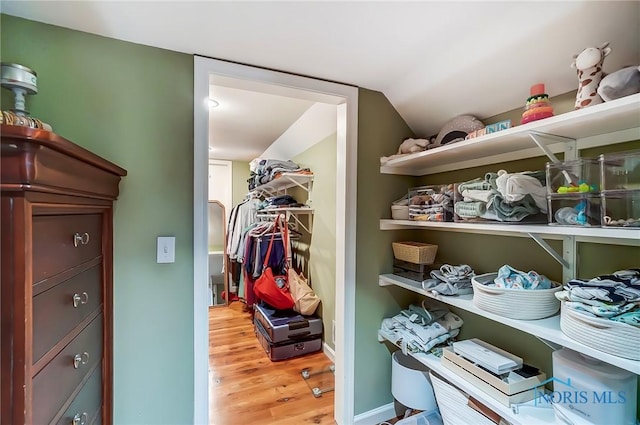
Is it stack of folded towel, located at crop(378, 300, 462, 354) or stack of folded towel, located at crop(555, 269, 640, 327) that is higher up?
stack of folded towel, located at crop(555, 269, 640, 327)

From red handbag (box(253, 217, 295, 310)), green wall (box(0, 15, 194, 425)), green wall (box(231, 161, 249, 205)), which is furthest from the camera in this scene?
green wall (box(231, 161, 249, 205))

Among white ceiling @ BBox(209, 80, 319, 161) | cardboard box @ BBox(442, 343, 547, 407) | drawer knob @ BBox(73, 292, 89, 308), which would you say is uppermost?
white ceiling @ BBox(209, 80, 319, 161)

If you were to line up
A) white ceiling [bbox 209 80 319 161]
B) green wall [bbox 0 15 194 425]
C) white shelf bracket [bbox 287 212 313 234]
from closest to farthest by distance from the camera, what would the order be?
green wall [bbox 0 15 194 425] < white ceiling [bbox 209 80 319 161] < white shelf bracket [bbox 287 212 313 234]

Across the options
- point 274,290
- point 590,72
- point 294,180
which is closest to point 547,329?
point 590,72

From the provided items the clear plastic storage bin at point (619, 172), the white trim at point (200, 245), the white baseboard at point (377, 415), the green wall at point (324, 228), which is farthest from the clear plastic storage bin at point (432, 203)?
the white baseboard at point (377, 415)

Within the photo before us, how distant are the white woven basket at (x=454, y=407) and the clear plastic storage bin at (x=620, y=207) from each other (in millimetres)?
895

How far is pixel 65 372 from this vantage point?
86 centimetres

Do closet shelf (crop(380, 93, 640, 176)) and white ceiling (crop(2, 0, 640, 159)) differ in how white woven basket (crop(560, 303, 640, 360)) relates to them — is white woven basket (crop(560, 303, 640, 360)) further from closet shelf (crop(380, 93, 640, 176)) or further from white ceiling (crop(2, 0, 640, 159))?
white ceiling (crop(2, 0, 640, 159))

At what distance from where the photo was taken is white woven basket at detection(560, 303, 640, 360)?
2.60 feet

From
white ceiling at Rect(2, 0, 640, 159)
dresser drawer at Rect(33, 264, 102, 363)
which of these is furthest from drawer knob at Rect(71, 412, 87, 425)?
white ceiling at Rect(2, 0, 640, 159)

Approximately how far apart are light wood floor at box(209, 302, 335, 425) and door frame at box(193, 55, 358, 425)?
0.24 m

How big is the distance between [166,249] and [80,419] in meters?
0.65

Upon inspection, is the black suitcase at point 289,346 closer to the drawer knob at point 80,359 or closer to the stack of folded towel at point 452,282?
the stack of folded towel at point 452,282

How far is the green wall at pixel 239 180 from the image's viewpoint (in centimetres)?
462
